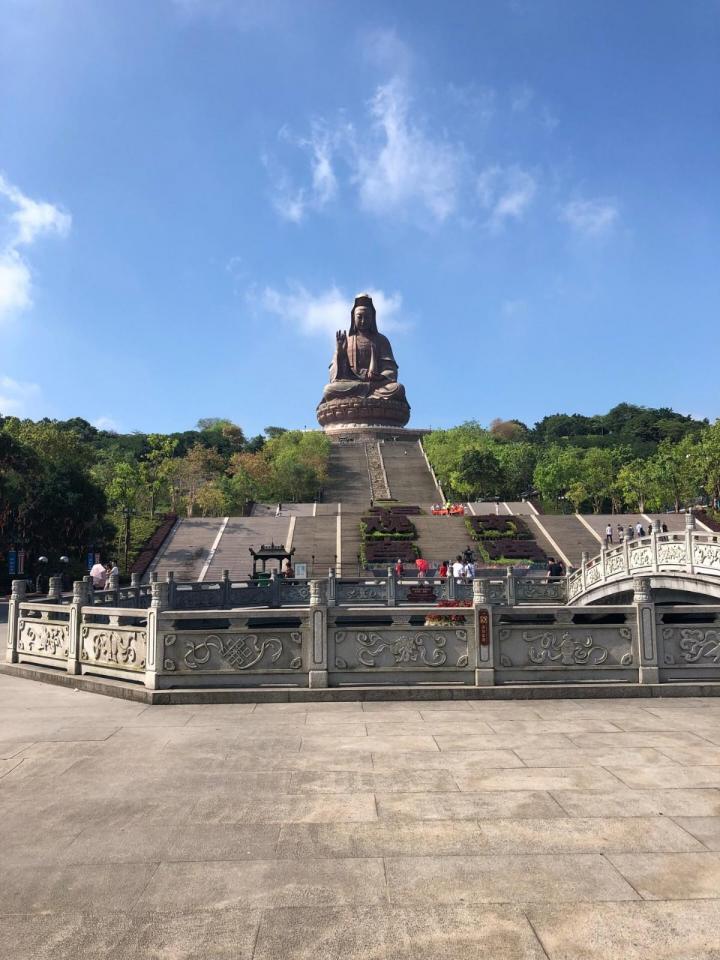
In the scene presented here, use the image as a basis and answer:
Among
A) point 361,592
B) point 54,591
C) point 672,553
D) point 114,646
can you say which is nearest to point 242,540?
point 361,592

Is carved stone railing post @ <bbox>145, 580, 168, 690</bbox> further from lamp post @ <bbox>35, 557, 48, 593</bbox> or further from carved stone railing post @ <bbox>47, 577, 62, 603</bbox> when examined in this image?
lamp post @ <bbox>35, 557, 48, 593</bbox>

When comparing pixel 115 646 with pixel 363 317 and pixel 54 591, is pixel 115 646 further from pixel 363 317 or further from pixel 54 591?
pixel 363 317

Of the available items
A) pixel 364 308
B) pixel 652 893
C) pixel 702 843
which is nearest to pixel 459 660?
pixel 702 843

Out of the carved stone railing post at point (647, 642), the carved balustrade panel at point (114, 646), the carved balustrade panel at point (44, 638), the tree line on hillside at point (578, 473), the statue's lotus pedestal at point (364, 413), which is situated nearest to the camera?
the carved stone railing post at point (647, 642)

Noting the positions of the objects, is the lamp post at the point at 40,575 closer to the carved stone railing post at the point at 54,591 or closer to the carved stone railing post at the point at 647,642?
the carved stone railing post at the point at 54,591

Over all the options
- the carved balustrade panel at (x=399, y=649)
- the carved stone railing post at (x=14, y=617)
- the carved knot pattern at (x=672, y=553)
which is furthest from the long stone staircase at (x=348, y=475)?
the carved balustrade panel at (x=399, y=649)

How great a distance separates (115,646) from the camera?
894cm

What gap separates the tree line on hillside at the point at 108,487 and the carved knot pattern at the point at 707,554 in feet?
86.2

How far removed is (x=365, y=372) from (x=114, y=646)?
62491 mm

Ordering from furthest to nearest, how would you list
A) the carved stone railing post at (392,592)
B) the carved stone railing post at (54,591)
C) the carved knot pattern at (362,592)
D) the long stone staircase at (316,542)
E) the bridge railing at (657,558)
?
the long stone staircase at (316,542), the carved knot pattern at (362,592), the carved stone railing post at (392,592), the bridge railing at (657,558), the carved stone railing post at (54,591)

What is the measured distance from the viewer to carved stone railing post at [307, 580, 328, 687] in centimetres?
809

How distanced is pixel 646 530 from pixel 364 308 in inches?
1799

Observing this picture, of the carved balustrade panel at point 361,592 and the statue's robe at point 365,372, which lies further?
the statue's robe at point 365,372

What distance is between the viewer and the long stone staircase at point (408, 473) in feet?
173
